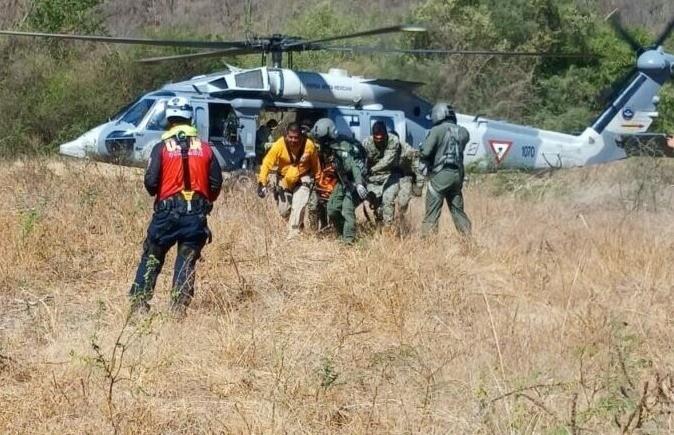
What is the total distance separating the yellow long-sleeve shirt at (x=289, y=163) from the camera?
29.9ft

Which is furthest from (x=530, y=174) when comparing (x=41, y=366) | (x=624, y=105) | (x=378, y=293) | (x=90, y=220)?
(x=41, y=366)

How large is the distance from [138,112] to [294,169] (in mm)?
4659

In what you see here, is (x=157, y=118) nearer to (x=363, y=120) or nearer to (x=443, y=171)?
(x=363, y=120)

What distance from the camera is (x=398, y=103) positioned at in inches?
555

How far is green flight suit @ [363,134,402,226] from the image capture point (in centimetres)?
928

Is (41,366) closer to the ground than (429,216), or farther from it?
farther from it

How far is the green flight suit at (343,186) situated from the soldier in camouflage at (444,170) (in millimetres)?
666

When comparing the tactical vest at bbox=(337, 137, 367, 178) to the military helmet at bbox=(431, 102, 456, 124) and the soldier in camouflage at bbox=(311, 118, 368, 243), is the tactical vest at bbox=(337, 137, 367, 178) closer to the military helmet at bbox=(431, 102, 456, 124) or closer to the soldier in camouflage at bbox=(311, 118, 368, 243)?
the soldier in camouflage at bbox=(311, 118, 368, 243)

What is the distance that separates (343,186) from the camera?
9.24m

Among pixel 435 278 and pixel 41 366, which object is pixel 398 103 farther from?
pixel 41 366

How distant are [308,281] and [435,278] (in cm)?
94

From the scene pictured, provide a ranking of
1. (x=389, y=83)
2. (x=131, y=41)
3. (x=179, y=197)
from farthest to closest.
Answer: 1. (x=389, y=83)
2. (x=131, y=41)
3. (x=179, y=197)

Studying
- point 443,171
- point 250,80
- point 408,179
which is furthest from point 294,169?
point 250,80

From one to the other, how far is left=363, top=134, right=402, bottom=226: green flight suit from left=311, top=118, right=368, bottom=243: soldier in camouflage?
14 centimetres
